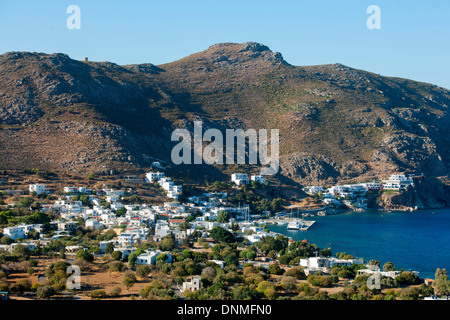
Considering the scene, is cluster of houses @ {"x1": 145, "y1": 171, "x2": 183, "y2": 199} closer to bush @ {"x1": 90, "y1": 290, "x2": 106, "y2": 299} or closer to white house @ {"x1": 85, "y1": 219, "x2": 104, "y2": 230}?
white house @ {"x1": 85, "y1": 219, "x2": 104, "y2": 230}

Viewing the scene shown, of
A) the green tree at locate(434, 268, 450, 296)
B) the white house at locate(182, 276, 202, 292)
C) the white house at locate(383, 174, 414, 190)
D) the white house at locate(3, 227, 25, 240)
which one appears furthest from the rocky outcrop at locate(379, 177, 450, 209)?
the white house at locate(182, 276, 202, 292)

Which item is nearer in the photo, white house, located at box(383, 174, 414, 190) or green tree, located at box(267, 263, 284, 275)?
green tree, located at box(267, 263, 284, 275)

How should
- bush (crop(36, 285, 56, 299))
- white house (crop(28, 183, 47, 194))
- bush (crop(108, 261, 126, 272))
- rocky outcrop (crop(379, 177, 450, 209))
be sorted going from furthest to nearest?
rocky outcrop (crop(379, 177, 450, 209)) → white house (crop(28, 183, 47, 194)) → bush (crop(108, 261, 126, 272)) → bush (crop(36, 285, 56, 299))

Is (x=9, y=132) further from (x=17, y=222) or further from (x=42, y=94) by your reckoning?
(x=17, y=222)

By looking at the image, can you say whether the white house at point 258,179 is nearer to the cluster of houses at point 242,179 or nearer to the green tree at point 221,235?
the cluster of houses at point 242,179
